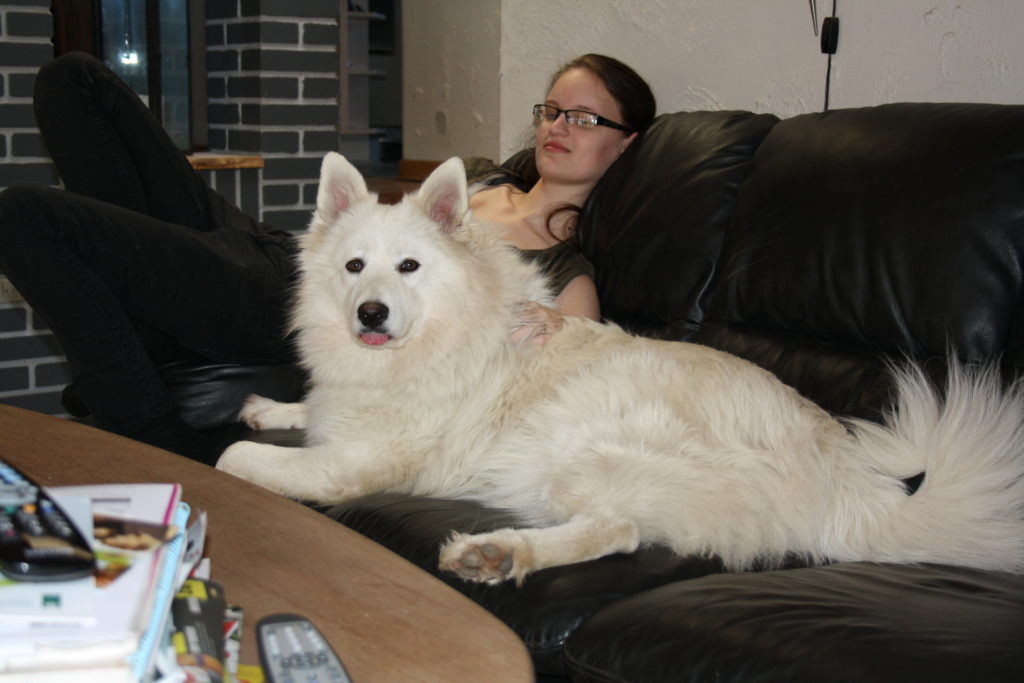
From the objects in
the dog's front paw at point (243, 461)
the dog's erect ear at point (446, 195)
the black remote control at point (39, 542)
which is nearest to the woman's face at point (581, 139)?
the dog's erect ear at point (446, 195)

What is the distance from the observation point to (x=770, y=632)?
1.40m

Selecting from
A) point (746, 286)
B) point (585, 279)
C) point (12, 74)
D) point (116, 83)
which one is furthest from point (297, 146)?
point (746, 286)

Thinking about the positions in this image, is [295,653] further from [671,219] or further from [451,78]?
[451,78]

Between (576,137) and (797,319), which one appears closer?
(797,319)

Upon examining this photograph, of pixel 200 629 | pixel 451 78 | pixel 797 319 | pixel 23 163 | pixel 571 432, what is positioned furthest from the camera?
pixel 451 78

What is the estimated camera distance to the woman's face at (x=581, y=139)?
3.24 meters

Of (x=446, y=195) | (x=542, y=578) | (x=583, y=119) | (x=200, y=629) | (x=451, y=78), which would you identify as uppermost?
(x=451, y=78)

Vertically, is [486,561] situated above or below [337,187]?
below

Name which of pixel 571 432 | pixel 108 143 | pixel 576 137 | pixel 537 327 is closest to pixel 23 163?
pixel 108 143

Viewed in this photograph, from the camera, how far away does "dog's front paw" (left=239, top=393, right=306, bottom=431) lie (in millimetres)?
2785

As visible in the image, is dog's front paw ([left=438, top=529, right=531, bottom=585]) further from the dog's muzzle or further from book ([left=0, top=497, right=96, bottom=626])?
book ([left=0, top=497, right=96, bottom=626])

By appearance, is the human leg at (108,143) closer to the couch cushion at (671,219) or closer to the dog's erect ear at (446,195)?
the dog's erect ear at (446,195)

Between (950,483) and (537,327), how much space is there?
108 cm

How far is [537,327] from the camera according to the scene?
248cm
